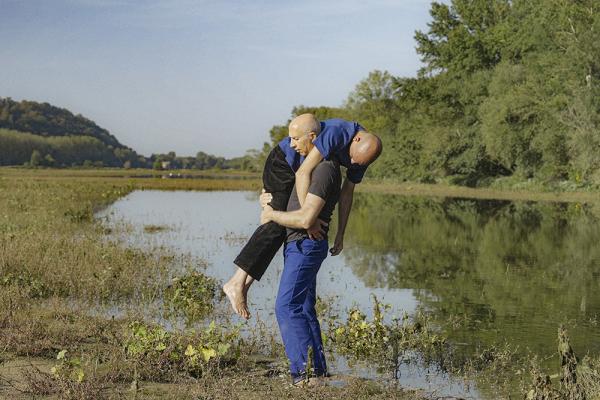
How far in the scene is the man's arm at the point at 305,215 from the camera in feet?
18.7

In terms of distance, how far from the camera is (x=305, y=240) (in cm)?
594

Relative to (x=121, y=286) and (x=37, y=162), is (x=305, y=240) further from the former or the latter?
(x=37, y=162)

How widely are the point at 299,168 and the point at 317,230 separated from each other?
0.51 meters

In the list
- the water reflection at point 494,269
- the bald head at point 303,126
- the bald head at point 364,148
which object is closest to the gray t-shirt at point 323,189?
the bald head at point 364,148

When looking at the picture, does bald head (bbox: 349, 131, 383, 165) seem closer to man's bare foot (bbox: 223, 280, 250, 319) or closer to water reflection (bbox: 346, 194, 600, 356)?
man's bare foot (bbox: 223, 280, 250, 319)

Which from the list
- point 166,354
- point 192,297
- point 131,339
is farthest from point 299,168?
point 192,297

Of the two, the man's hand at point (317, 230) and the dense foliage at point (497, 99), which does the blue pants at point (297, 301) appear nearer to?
the man's hand at point (317, 230)

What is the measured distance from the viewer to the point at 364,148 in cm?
578

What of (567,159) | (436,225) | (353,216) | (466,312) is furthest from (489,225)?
(567,159)

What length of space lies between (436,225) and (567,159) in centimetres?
2649

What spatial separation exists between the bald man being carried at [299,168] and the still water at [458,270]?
6.33ft

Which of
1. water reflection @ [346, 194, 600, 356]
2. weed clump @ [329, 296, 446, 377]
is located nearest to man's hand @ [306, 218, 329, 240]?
weed clump @ [329, 296, 446, 377]

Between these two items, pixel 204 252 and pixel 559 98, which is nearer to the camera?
pixel 204 252

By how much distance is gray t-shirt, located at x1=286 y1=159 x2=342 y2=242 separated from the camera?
5738 millimetres
